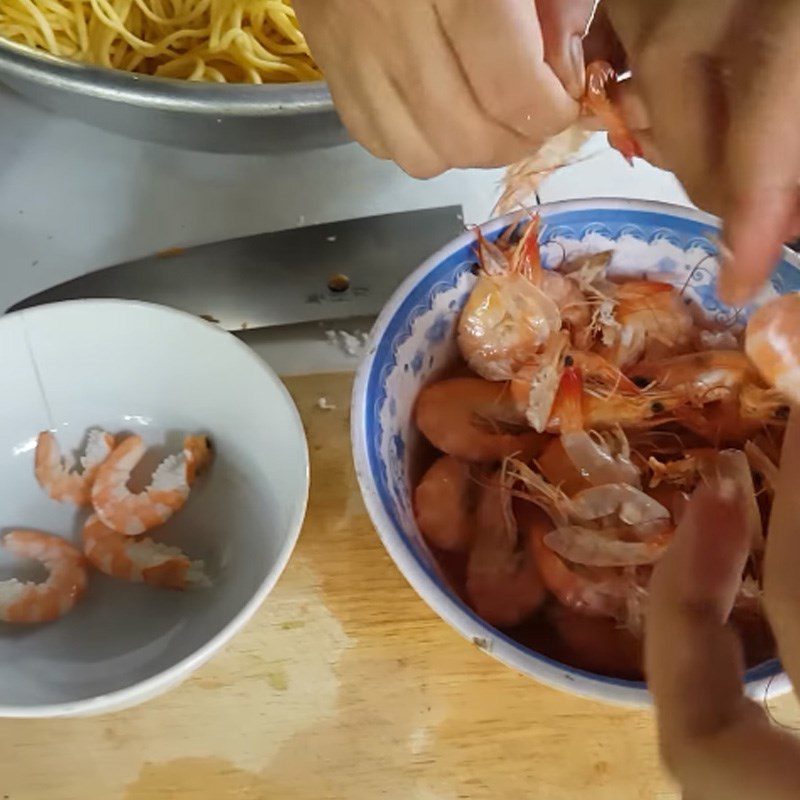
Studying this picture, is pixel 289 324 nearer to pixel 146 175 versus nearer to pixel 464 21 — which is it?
pixel 146 175

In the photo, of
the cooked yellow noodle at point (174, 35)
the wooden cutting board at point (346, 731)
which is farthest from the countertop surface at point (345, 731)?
the cooked yellow noodle at point (174, 35)

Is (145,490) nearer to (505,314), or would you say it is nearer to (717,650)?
(505,314)

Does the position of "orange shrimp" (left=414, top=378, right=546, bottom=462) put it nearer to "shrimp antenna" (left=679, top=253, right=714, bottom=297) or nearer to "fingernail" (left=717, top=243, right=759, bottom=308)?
"shrimp antenna" (left=679, top=253, right=714, bottom=297)

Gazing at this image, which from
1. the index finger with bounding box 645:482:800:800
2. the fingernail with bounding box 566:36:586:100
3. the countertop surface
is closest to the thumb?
the fingernail with bounding box 566:36:586:100

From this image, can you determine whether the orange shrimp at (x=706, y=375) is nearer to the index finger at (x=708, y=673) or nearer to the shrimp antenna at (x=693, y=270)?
the shrimp antenna at (x=693, y=270)

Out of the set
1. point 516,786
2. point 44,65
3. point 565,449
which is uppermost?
point 44,65

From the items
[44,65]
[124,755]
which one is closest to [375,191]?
[44,65]
